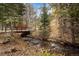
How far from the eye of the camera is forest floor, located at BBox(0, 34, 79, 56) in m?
1.22

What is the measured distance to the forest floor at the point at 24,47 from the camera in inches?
48.1

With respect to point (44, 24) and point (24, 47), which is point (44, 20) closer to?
point (44, 24)

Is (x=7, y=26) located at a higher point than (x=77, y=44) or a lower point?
higher

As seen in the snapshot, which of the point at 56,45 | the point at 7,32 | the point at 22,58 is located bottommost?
the point at 22,58

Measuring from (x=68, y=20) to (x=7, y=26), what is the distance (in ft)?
1.87

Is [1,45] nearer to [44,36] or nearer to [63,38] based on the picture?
[44,36]

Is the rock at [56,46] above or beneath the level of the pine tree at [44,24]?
beneath

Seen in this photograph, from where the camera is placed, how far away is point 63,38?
4.02 ft

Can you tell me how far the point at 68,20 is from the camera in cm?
123

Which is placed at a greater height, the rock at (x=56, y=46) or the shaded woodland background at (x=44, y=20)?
the shaded woodland background at (x=44, y=20)

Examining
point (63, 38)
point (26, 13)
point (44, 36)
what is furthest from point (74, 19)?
point (26, 13)

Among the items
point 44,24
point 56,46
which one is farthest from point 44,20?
point 56,46

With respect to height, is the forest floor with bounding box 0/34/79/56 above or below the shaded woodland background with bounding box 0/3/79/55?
below

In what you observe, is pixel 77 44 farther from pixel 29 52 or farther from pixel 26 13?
pixel 26 13
